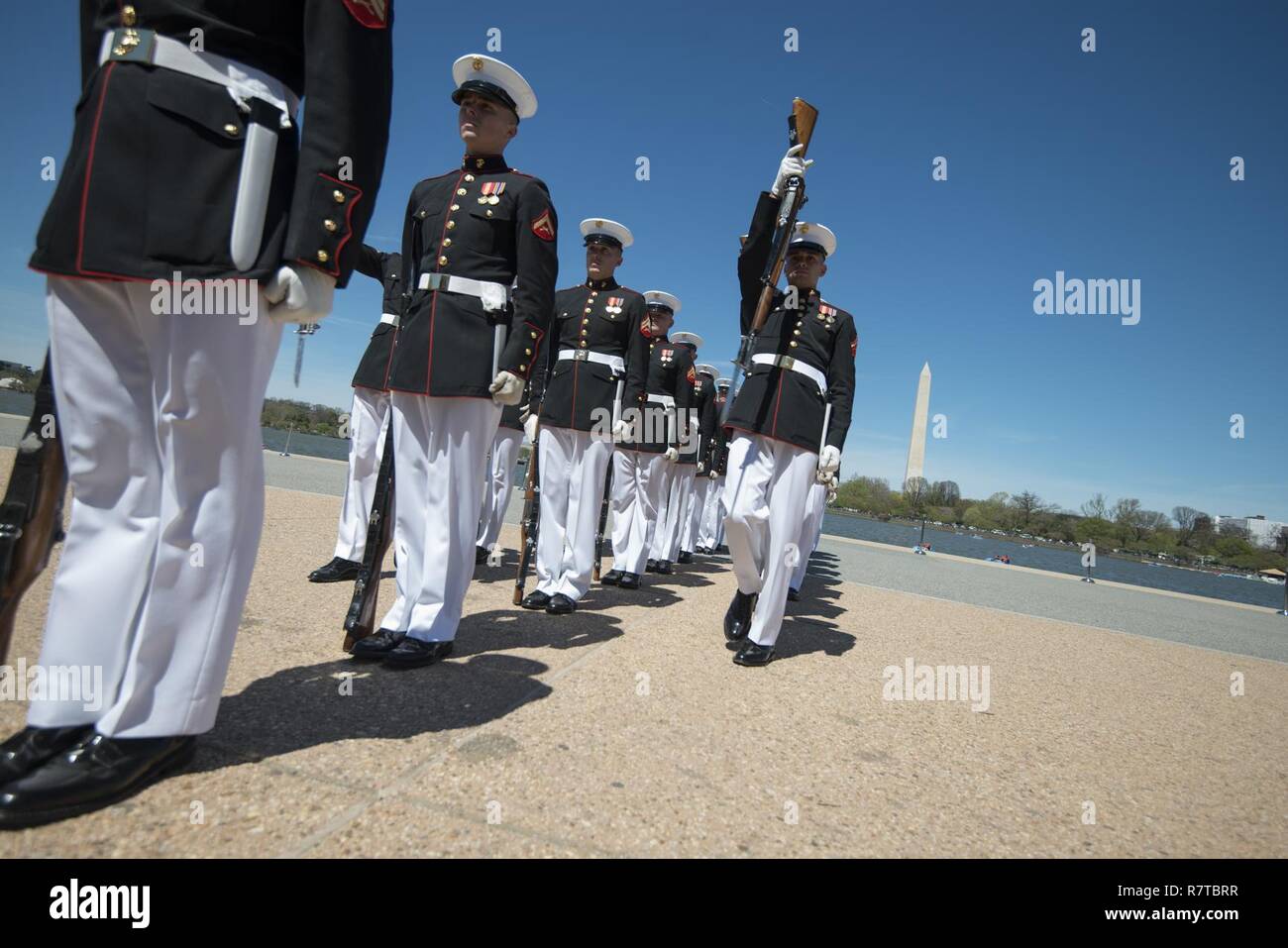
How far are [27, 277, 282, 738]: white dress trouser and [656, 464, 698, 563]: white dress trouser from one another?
21.3ft

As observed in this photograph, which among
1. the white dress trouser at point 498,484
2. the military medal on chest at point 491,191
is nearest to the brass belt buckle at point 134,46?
the military medal on chest at point 491,191

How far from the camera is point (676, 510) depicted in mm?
8836

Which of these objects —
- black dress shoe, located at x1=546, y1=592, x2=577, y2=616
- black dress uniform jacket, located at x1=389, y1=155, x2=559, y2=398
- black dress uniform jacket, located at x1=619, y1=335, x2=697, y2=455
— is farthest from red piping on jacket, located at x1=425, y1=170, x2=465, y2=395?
black dress uniform jacket, located at x1=619, y1=335, x2=697, y2=455

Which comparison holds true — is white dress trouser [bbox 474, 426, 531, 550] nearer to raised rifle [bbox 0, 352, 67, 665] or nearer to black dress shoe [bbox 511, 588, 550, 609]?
black dress shoe [bbox 511, 588, 550, 609]

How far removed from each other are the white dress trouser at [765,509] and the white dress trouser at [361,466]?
2.52m

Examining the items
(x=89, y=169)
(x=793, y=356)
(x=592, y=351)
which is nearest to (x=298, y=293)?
(x=89, y=169)

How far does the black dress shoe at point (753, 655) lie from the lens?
379 centimetres

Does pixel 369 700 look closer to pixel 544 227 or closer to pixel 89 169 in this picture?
pixel 89 169

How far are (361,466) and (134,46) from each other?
11.7 ft

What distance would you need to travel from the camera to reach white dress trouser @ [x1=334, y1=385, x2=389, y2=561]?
186 inches

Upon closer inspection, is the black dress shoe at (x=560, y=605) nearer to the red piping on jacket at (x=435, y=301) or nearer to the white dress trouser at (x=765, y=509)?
the white dress trouser at (x=765, y=509)

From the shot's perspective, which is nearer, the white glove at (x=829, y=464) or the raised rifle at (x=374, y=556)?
the raised rifle at (x=374, y=556)
